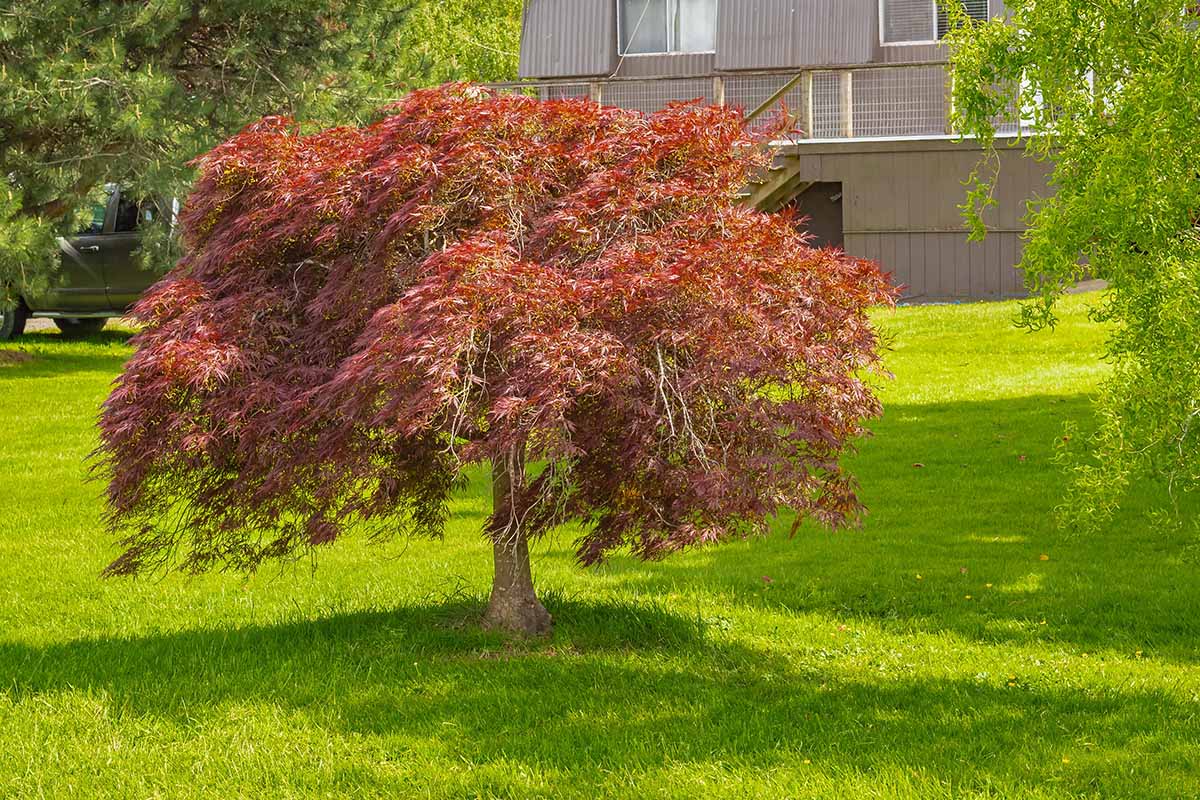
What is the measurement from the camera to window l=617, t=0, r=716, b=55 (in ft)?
91.6

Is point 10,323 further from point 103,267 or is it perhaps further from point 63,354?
point 103,267

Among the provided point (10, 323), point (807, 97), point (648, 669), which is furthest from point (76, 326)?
point (648, 669)

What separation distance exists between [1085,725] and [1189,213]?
7.02 ft

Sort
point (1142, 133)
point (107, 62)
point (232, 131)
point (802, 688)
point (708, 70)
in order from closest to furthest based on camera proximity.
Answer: point (1142, 133)
point (802, 688)
point (107, 62)
point (232, 131)
point (708, 70)

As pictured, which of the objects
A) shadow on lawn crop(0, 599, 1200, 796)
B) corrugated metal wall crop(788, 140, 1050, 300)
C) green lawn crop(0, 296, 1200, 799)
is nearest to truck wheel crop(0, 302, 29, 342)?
green lawn crop(0, 296, 1200, 799)

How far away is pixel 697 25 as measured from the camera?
2794cm

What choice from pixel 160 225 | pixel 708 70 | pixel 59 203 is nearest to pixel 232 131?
pixel 160 225

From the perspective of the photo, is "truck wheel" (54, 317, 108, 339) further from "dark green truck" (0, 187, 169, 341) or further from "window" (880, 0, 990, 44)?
"window" (880, 0, 990, 44)

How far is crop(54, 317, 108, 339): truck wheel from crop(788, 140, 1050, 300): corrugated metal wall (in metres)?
11.7

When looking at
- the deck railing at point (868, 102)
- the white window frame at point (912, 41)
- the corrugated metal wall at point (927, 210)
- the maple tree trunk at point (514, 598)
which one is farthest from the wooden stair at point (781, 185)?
the maple tree trunk at point (514, 598)

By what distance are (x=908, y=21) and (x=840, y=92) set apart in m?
2.93

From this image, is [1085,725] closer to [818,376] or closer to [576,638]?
[818,376]

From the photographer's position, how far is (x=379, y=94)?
19125 mm

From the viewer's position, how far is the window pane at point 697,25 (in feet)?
91.5
